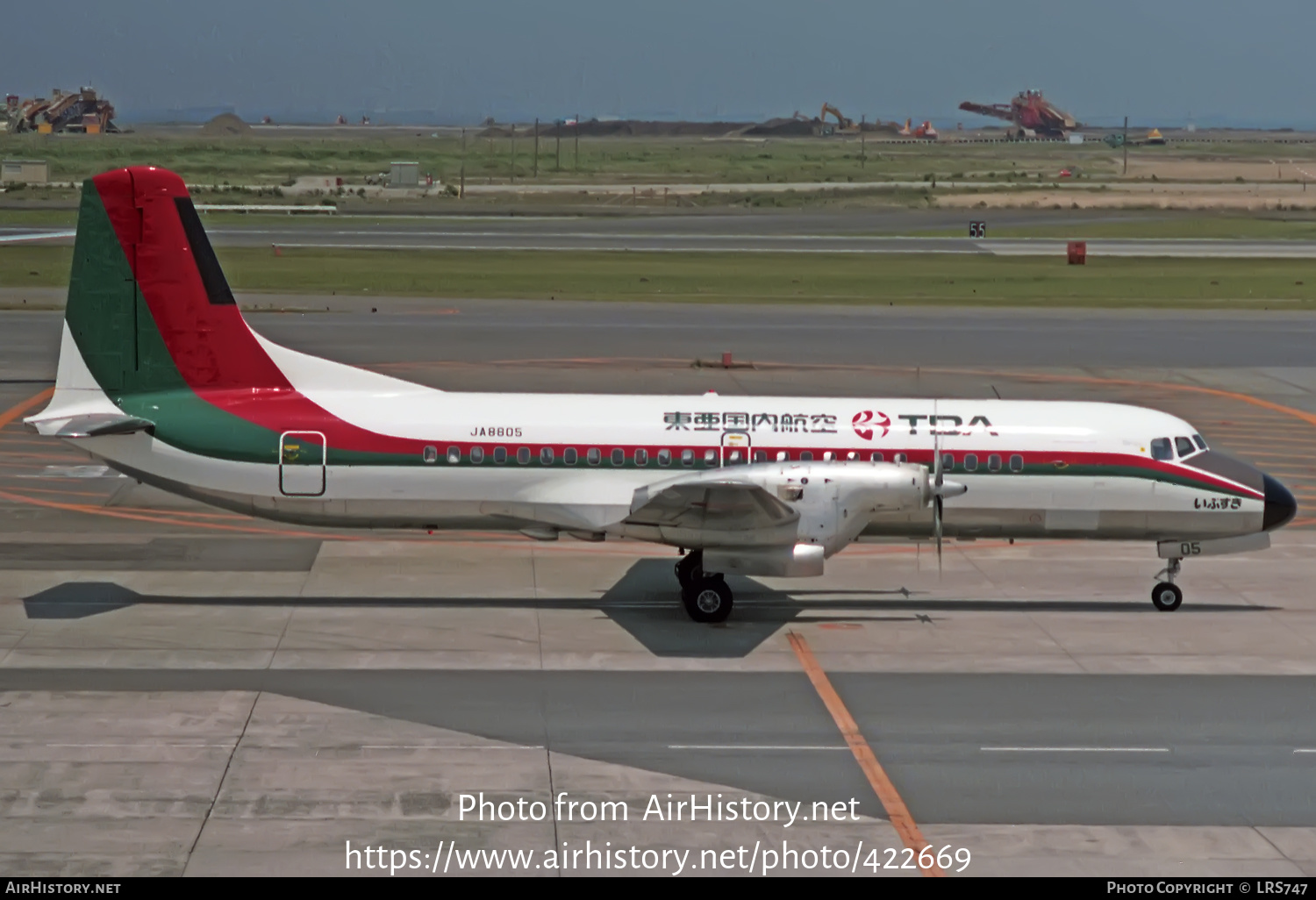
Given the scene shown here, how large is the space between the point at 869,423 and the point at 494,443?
253 inches

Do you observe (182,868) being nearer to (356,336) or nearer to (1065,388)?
(1065,388)

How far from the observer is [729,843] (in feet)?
53.9

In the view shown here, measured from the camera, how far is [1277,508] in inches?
1032

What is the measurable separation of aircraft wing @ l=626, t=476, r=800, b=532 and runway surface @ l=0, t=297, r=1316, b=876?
5.89 ft

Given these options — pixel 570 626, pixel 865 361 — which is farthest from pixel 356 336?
pixel 570 626

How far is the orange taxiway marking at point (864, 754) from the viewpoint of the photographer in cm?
1673

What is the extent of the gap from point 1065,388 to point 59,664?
34.2m

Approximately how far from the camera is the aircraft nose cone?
86.0 ft

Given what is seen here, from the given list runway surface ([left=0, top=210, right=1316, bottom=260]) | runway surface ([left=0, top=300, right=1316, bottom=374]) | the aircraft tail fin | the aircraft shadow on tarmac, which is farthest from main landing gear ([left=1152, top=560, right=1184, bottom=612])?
runway surface ([left=0, top=210, right=1316, bottom=260])

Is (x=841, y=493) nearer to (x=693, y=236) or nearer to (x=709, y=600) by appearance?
(x=709, y=600)

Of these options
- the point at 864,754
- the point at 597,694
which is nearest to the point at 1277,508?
the point at 864,754

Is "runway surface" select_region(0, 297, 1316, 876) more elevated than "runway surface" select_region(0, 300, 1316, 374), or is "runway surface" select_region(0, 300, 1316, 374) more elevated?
"runway surface" select_region(0, 300, 1316, 374)

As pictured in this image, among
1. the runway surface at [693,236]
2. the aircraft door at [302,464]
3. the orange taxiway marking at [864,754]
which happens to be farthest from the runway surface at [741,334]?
the orange taxiway marking at [864,754]

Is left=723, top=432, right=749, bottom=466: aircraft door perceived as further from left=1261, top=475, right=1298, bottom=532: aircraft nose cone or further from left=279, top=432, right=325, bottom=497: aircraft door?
left=1261, top=475, right=1298, bottom=532: aircraft nose cone
